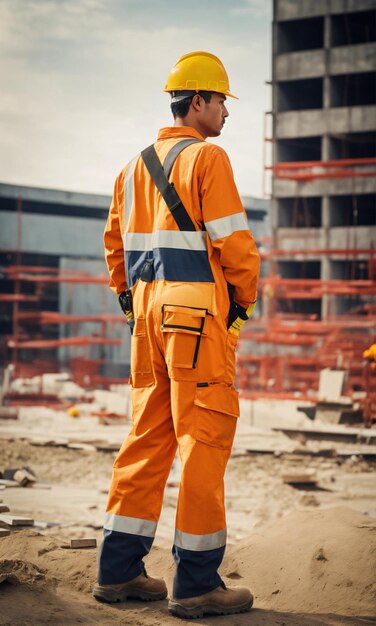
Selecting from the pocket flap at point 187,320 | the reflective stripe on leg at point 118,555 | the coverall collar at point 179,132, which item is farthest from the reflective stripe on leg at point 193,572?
the coverall collar at point 179,132

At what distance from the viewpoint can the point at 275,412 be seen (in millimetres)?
14328

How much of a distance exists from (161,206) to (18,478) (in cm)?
429

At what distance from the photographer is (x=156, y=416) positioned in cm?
357

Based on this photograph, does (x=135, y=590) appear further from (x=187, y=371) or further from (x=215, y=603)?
(x=187, y=371)

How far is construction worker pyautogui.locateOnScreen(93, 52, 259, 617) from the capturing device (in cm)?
340

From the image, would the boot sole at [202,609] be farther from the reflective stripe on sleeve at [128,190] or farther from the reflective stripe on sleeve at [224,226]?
the reflective stripe on sleeve at [128,190]

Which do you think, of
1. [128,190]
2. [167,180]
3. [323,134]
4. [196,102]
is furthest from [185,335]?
[323,134]

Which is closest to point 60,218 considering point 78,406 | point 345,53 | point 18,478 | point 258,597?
point 345,53

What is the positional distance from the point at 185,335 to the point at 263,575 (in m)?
1.35

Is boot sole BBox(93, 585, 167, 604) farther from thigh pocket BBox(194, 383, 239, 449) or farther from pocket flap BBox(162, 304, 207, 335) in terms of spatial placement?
pocket flap BBox(162, 304, 207, 335)

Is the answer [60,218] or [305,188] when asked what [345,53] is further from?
[60,218]

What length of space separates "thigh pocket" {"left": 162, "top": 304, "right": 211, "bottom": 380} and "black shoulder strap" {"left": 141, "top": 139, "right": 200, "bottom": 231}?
13.7 inches

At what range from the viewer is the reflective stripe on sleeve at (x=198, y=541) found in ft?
11.1

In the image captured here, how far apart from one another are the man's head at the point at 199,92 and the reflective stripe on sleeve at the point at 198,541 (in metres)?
1.62
